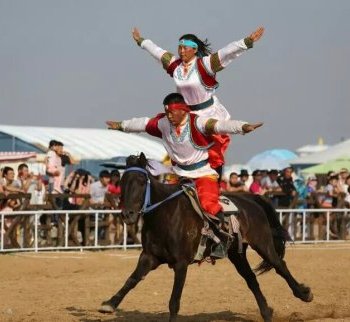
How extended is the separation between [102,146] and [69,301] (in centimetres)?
2283

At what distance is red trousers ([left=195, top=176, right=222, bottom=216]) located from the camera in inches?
420

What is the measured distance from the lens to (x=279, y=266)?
458 inches

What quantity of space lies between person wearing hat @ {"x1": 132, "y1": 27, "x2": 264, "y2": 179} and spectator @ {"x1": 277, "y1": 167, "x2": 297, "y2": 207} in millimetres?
12562

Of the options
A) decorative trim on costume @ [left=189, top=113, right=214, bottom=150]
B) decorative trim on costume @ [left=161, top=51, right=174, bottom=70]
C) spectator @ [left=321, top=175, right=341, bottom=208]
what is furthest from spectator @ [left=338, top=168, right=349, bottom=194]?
decorative trim on costume @ [left=189, top=113, right=214, bottom=150]

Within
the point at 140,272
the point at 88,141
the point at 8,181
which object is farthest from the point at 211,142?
the point at 88,141

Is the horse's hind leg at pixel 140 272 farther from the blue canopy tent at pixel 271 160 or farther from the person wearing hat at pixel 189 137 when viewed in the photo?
the blue canopy tent at pixel 271 160

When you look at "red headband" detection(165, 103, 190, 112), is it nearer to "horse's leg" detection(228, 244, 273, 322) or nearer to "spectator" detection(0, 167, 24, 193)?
"horse's leg" detection(228, 244, 273, 322)

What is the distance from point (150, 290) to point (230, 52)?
487 centimetres

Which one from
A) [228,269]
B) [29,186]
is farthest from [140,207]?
[29,186]

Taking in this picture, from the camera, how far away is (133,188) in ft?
32.9

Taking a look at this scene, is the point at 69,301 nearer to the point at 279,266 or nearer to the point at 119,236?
the point at 279,266

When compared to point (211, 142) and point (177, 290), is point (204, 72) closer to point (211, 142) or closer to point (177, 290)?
point (211, 142)

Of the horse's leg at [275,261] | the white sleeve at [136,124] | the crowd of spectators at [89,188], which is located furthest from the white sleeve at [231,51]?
the crowd of spectators at [89,188]

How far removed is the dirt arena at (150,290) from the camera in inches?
477
